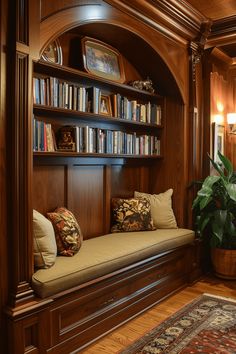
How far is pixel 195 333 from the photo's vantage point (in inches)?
101

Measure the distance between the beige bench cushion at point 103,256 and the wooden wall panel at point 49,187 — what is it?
0.44 metres

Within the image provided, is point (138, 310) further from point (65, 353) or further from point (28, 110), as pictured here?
point (28, 110)

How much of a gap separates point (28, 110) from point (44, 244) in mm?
870

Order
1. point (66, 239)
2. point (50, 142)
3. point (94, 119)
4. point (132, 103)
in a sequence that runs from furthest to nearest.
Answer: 1. point (132, 103)
2. point (94, 119)
3. point (50, 142)
4. point (66, 239)

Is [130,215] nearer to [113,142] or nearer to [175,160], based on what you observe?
[113,142]

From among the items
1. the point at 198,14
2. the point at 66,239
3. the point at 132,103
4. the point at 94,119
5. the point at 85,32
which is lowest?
the point at 66,239

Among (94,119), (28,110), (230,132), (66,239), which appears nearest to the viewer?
(28,110)

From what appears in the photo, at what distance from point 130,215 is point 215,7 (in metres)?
2.22

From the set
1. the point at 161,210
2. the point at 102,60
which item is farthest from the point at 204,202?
the point at 102,60

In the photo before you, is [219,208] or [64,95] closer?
[64,95]

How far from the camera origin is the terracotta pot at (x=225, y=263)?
12.2 feet

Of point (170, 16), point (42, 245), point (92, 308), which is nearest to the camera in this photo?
point (42, 245)

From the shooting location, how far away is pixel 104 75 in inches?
128

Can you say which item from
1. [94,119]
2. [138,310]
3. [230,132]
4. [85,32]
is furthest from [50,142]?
[230,132]
